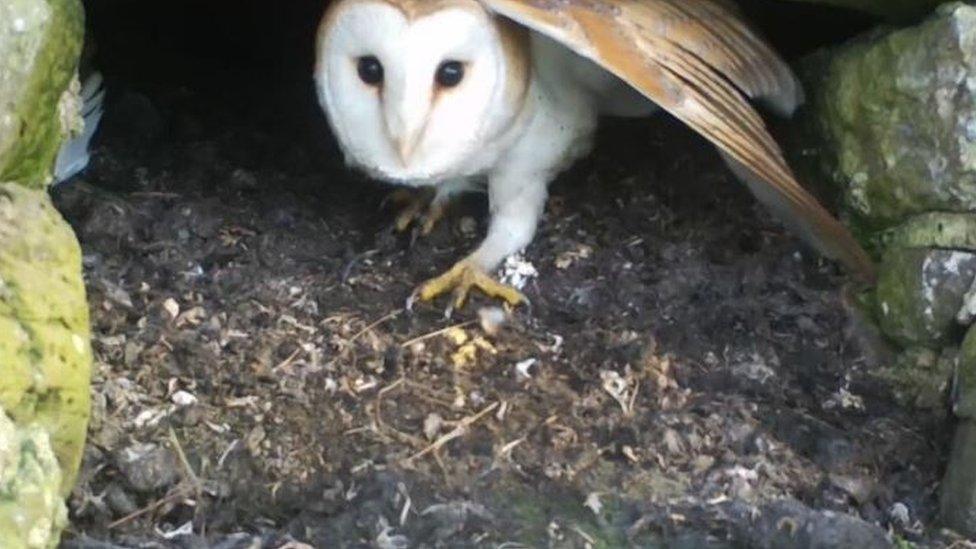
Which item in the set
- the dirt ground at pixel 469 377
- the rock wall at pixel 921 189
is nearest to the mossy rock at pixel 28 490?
the dirt ground at pixel 469 377

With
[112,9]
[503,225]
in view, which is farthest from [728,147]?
[112,9]

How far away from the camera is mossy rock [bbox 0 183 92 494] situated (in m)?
1.98

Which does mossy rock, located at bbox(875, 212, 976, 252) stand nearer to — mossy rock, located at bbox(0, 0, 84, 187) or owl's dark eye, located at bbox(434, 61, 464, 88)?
owl's dark eye, located at bbox(434, 61, 464, 88)

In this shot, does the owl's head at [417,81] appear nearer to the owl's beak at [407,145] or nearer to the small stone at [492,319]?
the owl's beak at [407,145]

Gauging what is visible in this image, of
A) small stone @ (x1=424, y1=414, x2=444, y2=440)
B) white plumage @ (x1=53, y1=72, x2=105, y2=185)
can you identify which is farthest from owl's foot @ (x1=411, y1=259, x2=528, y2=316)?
white plumage @ (x1=53, y1=72, x2=105, y2=185)

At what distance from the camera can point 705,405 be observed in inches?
96.4

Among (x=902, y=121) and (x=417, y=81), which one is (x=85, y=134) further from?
(x=902, y=121)

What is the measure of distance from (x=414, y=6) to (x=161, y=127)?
34.2 inches

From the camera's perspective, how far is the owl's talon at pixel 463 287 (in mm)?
2691

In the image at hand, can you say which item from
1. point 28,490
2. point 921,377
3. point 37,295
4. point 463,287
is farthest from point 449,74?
point 28,490

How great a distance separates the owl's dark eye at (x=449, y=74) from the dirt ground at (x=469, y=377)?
38 centimetres

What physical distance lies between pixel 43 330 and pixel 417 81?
2.34ft

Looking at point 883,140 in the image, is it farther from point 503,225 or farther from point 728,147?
point 503,225

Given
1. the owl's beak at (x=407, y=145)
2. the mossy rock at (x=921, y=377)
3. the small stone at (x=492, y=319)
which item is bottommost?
the small stone at (x=492, y=319)
